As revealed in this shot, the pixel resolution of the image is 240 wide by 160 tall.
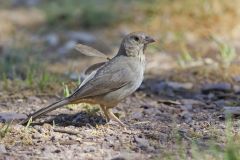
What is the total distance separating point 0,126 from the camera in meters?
5.34

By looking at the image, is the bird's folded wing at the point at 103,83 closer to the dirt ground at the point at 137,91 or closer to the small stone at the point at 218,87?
the dirt ground at the point at 137,91

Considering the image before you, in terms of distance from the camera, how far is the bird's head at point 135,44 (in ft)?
19.2

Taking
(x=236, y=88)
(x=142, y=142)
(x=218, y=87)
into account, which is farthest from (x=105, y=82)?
(x=236, y=88)

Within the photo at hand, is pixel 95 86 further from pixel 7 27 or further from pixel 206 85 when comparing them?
pixel 7 27

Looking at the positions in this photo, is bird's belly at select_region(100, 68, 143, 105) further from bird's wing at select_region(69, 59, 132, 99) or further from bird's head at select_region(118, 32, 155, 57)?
bird's head at select_region(118, 32, 155, 57)

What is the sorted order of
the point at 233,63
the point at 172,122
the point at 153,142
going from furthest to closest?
1. the point at 233,63
2. the point at 172,122
3. the point at 153,142

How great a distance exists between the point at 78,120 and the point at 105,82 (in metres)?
0.48

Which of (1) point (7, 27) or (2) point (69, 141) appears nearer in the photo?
(2) point (69, 141)

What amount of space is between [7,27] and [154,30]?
2427 millimetres

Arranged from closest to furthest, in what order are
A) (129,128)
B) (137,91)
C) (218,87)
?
1. (129,128)
2. (218,87)
3. (137,91)

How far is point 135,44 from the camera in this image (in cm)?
591

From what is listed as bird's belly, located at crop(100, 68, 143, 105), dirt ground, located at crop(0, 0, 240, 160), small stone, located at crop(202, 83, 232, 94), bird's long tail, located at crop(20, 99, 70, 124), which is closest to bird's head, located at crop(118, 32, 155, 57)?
bird's belly, located at crop(100, 68, 143, 105)

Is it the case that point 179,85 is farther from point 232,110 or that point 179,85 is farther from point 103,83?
point 103,83

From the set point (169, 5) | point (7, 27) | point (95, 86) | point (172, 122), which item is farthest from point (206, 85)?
point (7, 27)
